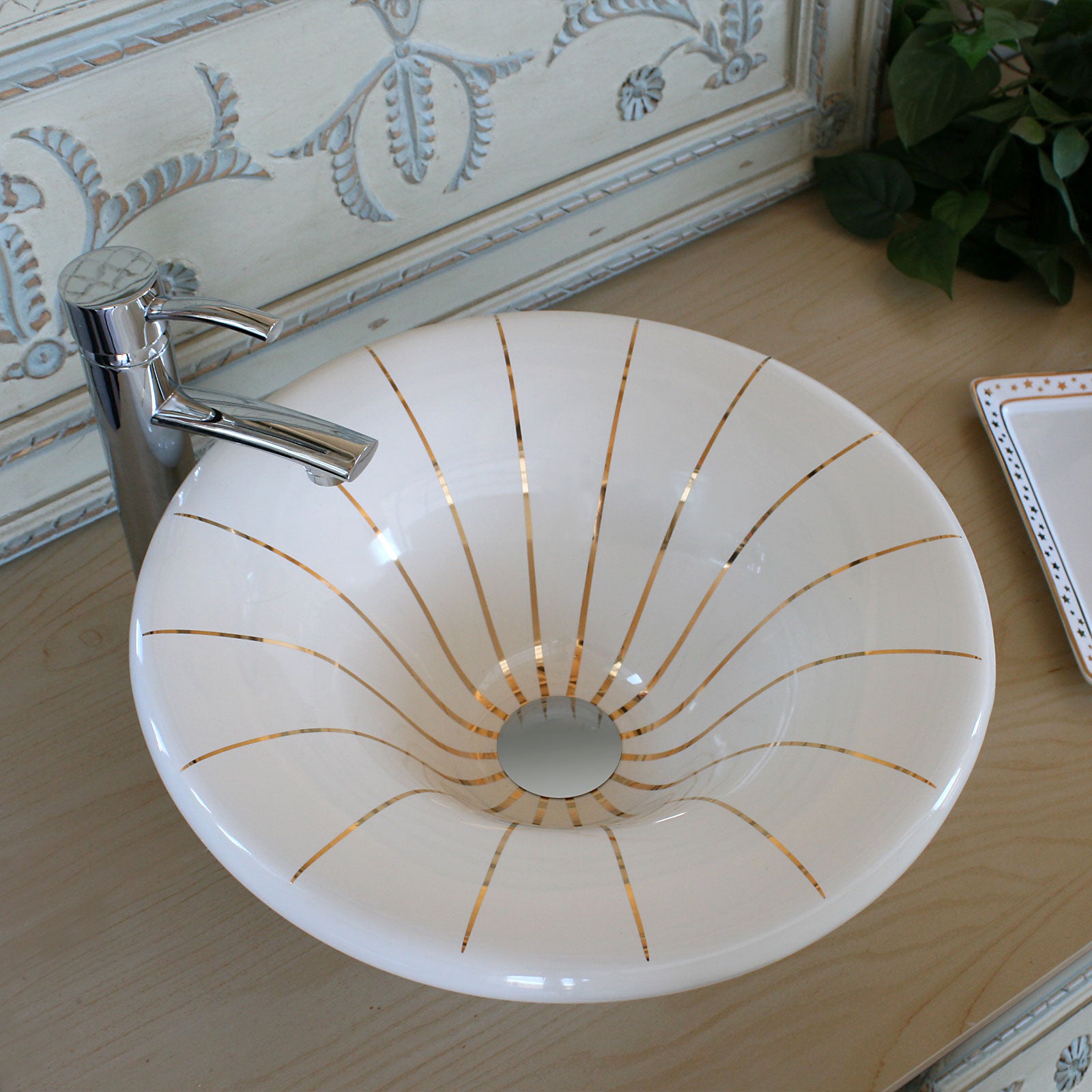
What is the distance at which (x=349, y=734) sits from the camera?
0.51 metres

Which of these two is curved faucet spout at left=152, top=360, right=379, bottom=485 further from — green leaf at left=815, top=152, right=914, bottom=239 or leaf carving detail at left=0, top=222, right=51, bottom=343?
green leaf at left=815, top=152, right=914, bottom=239

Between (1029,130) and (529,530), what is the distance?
52 centimetres

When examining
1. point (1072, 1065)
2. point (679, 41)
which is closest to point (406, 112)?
point (679, 41)

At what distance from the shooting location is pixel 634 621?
2.10 feet

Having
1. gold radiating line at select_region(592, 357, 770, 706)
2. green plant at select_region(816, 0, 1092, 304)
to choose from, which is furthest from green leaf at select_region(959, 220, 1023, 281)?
gold radiating line at select_region(592, 357, 770, 706)

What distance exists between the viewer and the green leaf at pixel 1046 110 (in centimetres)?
82

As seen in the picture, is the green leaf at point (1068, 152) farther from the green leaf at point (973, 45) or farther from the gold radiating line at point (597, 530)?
the gold radiating line at point (597, 530)

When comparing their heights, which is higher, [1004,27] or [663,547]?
[1004,27]

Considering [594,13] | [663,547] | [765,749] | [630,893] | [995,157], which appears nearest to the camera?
[630,893]

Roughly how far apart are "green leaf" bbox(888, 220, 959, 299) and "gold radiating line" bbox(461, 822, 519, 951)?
1.98 feet

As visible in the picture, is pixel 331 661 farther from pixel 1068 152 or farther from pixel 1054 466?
pixel 1068 152

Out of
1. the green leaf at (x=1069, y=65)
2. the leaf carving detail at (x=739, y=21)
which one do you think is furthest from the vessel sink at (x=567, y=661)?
the green leaf at (x=1069, y=65)

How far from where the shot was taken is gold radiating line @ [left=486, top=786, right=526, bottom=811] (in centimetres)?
57

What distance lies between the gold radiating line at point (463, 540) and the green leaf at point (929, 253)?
1.53 ft
